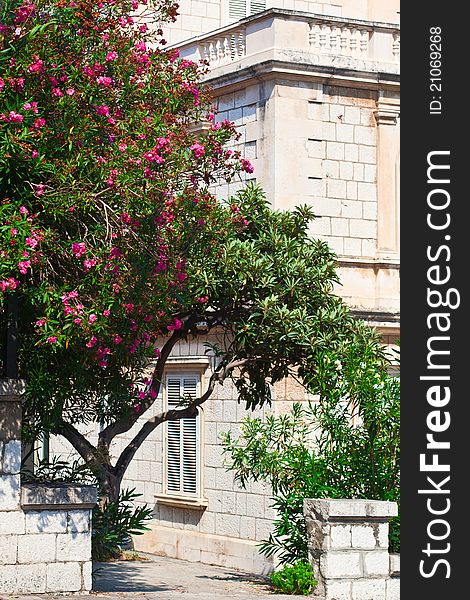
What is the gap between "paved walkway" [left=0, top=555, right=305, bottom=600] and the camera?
13.9 m

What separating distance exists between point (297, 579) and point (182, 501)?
6897mm

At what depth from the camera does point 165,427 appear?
2256 cm

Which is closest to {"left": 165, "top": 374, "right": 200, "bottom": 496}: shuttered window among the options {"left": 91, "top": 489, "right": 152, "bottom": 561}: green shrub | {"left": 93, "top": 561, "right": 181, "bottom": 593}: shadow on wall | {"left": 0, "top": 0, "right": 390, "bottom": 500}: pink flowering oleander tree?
{"left": 93, "top": 561, "right": 181, "bottom": 593}: shadow on wall

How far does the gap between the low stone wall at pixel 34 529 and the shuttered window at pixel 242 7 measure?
43.7 ft

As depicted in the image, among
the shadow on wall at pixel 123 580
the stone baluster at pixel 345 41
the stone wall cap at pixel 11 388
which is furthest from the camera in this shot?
the stone baluster at pixel 345 41

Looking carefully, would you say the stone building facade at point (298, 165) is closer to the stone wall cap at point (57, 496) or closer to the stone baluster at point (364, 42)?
the stone baluster at point (364, 42)

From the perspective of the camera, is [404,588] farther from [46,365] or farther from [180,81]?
[180,81]

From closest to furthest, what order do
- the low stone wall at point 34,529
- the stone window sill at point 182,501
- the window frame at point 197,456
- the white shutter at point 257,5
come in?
the low stone wall at point 34,529 < the stone window sill at point 182,501 < the window frame at point 197,456 < the white shutter at point 257,5

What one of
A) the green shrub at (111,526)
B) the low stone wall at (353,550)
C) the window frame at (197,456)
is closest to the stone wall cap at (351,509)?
the low stone wall at (353,550)

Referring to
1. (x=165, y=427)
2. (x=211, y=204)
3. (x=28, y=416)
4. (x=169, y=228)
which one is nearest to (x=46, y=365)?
(x=28, y=416)

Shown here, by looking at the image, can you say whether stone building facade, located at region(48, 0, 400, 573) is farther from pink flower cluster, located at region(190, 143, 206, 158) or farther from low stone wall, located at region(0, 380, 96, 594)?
low stone wall, located at region(0, 380, 96, 594)

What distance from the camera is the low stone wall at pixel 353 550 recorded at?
14.2 metres

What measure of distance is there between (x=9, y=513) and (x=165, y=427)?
9326 millimetres

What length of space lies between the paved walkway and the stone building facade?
0.59 m
